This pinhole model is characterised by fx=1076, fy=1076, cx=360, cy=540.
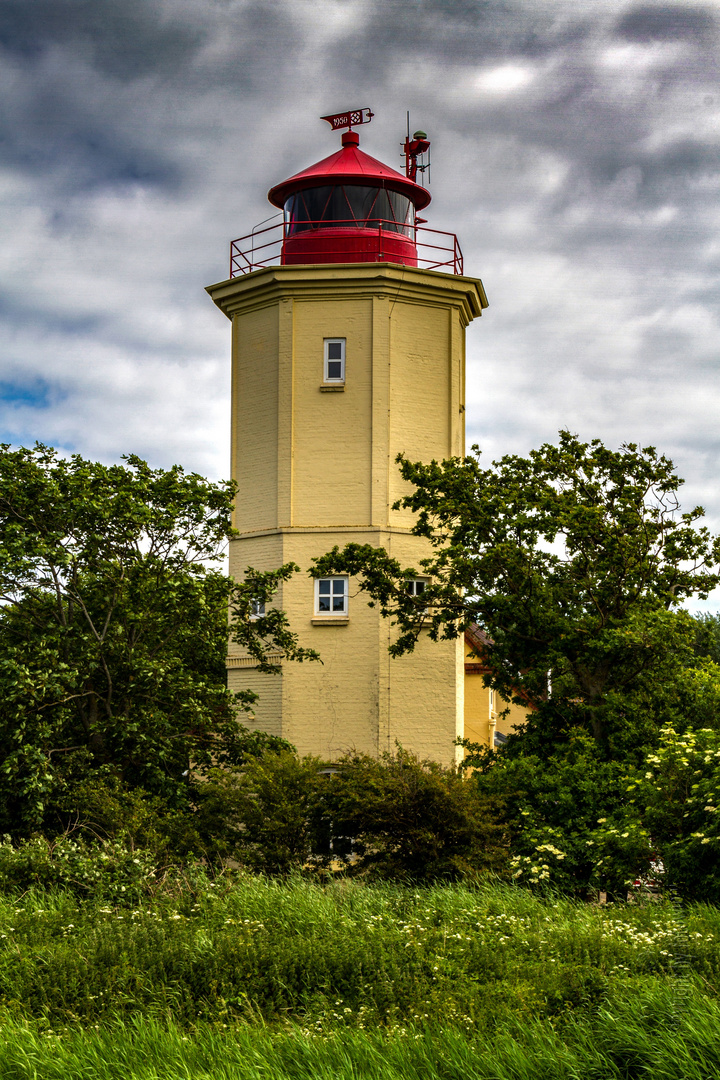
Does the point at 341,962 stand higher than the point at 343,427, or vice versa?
the point at 343,427

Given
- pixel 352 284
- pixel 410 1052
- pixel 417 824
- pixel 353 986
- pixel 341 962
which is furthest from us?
pixel 352 284

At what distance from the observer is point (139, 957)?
1220 centimetres

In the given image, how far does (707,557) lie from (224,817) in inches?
414

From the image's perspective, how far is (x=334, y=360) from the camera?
2589 cm

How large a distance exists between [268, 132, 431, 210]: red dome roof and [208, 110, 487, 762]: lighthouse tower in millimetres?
63

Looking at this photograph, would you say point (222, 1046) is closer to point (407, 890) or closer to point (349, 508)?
point (407, 890)

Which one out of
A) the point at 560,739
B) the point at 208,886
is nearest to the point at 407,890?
the point at 208,886

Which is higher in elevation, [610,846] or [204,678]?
[204,678]

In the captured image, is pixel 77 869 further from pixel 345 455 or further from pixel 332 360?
pixel 332 360

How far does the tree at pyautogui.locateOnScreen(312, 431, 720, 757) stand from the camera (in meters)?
20.7

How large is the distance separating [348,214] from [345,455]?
641 cm

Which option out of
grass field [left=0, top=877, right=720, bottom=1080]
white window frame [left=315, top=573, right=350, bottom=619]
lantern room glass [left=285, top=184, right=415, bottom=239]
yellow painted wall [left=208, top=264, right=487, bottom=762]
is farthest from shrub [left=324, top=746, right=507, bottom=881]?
lantern room glass [left=285, top=184, right=415, bottom=239]

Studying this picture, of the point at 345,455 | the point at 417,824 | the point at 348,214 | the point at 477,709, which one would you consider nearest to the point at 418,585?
the point at 345,455

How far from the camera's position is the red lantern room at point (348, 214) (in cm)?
2667
